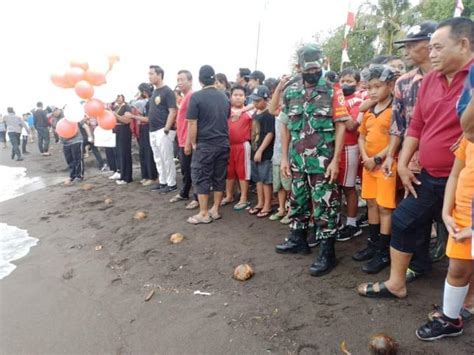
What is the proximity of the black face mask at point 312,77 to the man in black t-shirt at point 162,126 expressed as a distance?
3.10 meters

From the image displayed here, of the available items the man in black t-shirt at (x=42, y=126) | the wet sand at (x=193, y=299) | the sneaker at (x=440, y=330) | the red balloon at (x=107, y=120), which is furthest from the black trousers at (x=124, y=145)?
the man in black t-shirt at (x=42, y=126)

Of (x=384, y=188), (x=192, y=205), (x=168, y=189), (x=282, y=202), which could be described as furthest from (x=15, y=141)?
(x=384, y=188)

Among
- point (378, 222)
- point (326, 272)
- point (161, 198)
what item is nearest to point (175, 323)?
point (326, 272)

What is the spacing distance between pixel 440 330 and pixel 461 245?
56 cm

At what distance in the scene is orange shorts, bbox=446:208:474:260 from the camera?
1731 millimetres

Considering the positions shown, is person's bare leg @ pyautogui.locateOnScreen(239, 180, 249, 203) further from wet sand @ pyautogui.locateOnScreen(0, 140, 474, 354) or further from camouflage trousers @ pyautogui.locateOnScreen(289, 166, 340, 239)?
camouflage trousers @ pyautogui.locateOnScreen(289, 166, 340, 239)

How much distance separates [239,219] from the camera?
14.1 feet

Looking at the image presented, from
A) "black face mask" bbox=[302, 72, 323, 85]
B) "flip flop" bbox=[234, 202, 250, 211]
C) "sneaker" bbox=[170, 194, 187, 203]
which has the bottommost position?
"sneaker" bbox=[170, 194, 187, 203]

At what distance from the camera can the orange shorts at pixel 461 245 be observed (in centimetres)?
173

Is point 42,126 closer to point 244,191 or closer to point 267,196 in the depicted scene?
point 244,191

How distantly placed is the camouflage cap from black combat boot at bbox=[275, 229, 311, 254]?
141 centimetres

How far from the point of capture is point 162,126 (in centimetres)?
564

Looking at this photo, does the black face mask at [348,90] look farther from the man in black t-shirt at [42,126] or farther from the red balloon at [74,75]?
the man in black t-shirt at [42,126]

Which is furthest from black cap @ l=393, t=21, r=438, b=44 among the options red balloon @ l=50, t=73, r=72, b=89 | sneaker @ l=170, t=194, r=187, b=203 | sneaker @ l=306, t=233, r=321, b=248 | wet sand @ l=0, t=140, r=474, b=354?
red balloon @ l=50, t=73, r=72, b=89
